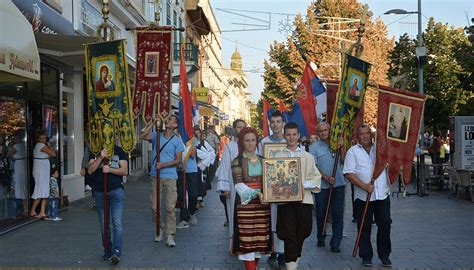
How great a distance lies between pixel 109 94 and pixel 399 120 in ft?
12.8

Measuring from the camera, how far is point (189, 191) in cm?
1104

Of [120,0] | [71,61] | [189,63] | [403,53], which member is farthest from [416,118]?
[189,63]

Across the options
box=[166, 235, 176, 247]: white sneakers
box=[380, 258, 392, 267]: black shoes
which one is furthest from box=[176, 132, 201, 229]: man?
box=[380, 258, 392, 267]: black shoes

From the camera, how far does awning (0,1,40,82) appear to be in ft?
26.2

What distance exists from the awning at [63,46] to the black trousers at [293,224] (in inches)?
210

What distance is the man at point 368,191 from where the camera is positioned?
298 inches

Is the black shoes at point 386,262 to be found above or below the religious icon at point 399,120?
below

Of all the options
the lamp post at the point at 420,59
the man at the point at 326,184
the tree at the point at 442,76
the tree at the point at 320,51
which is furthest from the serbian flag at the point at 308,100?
the tree at the point at 320,51

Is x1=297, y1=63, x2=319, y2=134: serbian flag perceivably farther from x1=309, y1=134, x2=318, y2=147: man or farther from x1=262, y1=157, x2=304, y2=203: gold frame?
x1=262, y1=157, x2=304, y2=203: gold frame

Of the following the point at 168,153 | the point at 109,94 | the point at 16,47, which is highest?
the point at 16,47

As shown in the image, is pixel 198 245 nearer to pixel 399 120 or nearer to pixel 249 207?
pixel 249 207

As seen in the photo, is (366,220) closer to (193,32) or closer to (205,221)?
(205,221)

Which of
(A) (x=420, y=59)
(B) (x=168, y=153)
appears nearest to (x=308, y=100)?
(B) (x=168, y=153)

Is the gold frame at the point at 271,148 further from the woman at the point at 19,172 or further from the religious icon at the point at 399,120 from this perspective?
the woman at the point at 19,172
